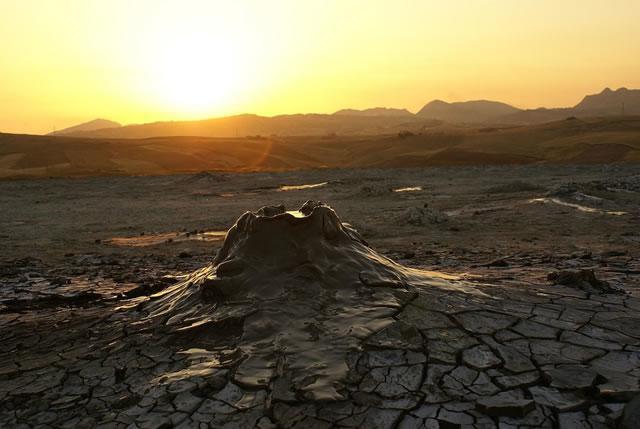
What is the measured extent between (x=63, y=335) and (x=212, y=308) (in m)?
1.53

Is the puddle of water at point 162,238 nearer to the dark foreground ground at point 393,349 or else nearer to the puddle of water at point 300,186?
the dark foreground ground at point 393,349

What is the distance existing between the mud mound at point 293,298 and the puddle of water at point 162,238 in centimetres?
576

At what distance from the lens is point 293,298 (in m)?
4.25

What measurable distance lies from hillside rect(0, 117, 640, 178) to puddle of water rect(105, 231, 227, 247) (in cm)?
1911

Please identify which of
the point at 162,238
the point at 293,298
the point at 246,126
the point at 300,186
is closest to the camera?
the point at 293,298

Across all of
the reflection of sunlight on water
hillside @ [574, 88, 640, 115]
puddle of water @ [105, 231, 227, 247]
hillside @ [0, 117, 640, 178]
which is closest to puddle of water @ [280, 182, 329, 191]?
the reflection of sunlight on water

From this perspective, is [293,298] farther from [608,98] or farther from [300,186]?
[608,98]

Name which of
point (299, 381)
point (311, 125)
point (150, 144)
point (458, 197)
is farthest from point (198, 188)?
point (311, 125)

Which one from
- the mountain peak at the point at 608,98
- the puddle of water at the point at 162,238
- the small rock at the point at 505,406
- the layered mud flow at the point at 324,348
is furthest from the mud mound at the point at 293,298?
the mountain peak at the point at 608,98

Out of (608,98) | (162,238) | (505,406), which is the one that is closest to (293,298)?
(505,406)

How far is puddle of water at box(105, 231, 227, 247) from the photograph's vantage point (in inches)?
429

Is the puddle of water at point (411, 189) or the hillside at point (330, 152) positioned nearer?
the puddle of water at point (411, 189)

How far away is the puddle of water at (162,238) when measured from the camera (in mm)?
10891

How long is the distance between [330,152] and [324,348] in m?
46.8
